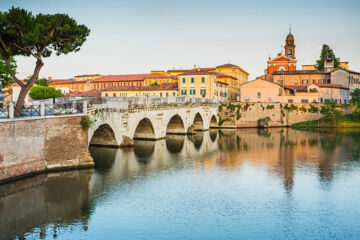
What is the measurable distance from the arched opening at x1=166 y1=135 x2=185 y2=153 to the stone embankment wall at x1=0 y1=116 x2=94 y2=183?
15.6 meters

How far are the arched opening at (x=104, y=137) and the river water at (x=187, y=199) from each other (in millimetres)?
1096

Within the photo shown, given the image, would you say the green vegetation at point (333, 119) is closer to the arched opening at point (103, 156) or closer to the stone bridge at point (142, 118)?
the stone bridge at point (142, 118)

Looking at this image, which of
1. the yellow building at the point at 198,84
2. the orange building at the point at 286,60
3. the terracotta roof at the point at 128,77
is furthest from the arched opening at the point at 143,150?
the orange building at the point at 286,60

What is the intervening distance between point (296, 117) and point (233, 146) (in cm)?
3515

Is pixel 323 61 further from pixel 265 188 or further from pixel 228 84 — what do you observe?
pixel 265 188

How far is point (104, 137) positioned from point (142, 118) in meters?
5.72

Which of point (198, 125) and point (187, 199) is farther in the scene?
point (198, 125)

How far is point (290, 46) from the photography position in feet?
381

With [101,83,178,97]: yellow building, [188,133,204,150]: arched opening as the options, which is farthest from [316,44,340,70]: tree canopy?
[188,133,204,150]: arched opening

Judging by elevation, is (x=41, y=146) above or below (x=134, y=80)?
below

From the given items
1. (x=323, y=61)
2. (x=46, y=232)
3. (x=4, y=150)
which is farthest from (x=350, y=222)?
(x=323, y=61)

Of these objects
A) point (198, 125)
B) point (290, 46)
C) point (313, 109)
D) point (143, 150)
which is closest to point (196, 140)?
point (198, 125)

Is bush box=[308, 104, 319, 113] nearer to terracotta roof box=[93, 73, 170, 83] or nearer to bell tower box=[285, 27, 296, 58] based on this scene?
bell tower box=[285, 27, 296, 58]

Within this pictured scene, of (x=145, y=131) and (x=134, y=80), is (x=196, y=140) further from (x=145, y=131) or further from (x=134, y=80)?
(x=134, y=80)
